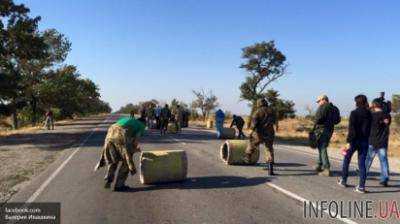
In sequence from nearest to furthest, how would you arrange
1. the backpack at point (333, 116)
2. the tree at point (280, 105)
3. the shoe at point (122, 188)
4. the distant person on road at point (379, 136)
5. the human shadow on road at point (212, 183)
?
the shoe at point (122, 188)
the human shadow on road at point (212, 183)
the distant person on road at point (379, 136)
the backpack at point (333, 116)
the tree at point (280, 105)

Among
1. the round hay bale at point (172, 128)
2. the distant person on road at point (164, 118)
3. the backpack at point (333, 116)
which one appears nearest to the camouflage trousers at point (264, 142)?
the backpack at point (333, 116)

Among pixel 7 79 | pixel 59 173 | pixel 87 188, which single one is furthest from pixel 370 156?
pixel 7 79

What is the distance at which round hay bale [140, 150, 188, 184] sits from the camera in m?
12.5

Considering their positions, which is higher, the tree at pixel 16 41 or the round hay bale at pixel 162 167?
the tree at pixel 16 41

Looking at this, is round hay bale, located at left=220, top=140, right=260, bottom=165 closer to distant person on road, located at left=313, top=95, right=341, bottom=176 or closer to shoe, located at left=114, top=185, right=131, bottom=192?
distant person on road, located at left=313, top=95, right=341, bottom=176

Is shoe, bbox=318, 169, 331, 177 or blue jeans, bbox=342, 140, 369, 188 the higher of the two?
blue jeans, bbox=342, 140, 369, 188

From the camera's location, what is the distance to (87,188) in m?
12.2

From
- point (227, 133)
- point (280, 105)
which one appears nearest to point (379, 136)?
point (227, 133)

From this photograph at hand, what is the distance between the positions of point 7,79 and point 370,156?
2588 centimetres

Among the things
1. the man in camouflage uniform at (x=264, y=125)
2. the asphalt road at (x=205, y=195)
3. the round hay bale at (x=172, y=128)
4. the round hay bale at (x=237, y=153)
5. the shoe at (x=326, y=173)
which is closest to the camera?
the asphalt road at (x=205, y=195)

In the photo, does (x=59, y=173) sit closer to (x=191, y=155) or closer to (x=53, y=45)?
(x=191, y=155)

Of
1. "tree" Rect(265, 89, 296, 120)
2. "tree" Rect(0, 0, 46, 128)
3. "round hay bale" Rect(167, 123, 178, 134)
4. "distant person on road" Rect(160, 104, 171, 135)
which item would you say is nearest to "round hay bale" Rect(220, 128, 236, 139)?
"distant person on road" Rect(160, 104, 171, 135)

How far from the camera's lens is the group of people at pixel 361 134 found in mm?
12078

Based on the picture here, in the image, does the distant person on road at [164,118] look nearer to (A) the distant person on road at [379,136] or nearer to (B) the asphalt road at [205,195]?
(B) the asphalt road at [205,195]
